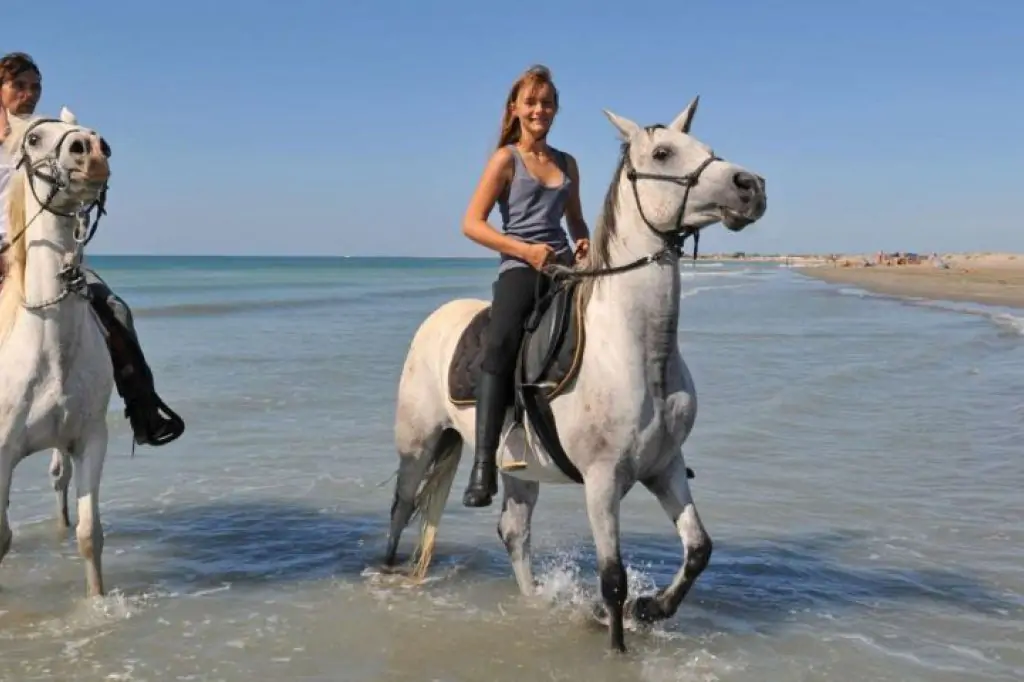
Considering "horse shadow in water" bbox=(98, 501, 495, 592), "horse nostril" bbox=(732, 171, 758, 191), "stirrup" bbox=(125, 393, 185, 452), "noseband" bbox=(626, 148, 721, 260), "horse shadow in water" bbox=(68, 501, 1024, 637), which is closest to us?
"horse nostril" bbox=(732, 171, 758, 191)

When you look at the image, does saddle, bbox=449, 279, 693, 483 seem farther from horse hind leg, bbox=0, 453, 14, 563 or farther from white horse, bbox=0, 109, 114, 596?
horse hind leg, bbox=0, 453, 14, 563

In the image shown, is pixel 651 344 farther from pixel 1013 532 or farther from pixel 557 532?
pixel 1013 532

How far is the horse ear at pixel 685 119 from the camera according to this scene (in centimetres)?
467

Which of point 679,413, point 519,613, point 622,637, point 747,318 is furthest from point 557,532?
point 747,318

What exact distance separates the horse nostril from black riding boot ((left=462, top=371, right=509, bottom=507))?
165cm

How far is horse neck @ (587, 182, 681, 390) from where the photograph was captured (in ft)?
15.1

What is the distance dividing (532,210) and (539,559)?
267 cm

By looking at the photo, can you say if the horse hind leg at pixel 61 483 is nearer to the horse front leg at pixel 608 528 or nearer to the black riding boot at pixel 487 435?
the black riding boot at pixel 487 435

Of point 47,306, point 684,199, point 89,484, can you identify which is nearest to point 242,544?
point 89,484

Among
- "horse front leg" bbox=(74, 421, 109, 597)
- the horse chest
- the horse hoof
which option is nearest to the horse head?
the horse chest

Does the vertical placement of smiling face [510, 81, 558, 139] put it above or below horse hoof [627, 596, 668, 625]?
above

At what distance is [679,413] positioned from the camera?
466cm

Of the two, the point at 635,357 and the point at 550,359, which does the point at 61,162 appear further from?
the point at 635,357

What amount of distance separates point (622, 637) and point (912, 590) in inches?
84.1
